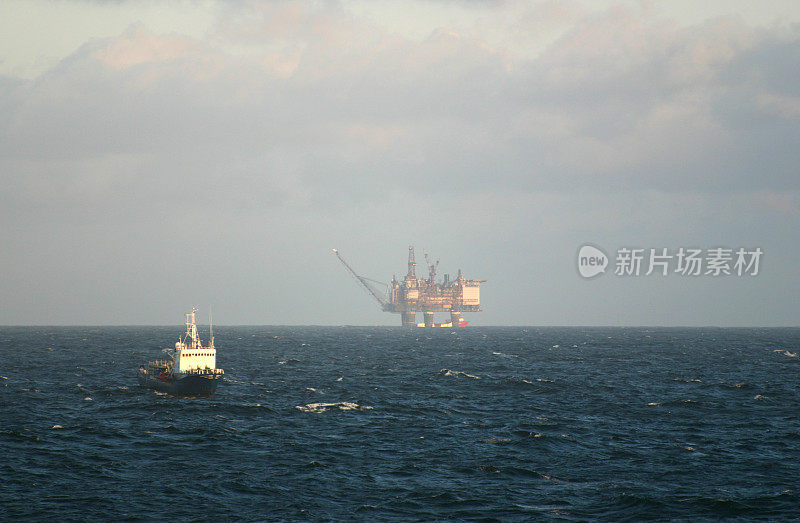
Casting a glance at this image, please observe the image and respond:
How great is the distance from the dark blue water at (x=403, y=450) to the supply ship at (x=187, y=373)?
5.80 ft

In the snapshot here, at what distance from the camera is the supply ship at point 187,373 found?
80.2m

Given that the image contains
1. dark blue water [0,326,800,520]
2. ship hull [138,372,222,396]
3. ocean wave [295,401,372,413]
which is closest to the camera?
dark blue water [0,326,800,520]

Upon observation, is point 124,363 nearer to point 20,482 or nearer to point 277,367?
point 277,367

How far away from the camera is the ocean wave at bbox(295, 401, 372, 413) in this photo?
73.4m

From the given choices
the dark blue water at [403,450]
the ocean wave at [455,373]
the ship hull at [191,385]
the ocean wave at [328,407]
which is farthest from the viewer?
the ocean wave at [455,373]

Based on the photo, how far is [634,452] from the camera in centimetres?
5247

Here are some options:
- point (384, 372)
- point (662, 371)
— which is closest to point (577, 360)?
point (662, 371)

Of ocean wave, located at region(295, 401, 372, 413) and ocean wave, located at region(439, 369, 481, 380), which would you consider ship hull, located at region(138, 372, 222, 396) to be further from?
ocean wave, located at region(439, 369, 481, 380)

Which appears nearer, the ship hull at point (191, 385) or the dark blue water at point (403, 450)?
the dark blue water at point (403, 450)

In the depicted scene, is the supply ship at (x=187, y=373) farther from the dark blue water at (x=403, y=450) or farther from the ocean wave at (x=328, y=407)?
the ocean wave at (x=328, y=407)

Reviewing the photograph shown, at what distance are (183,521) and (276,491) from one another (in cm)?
705

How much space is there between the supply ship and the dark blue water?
1.77 metres

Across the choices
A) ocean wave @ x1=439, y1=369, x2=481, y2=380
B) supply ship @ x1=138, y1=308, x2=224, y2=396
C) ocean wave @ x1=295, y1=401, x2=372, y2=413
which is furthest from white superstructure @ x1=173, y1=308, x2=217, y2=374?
ocean wave @ x1=439, y1=369, x2=481, y2=380

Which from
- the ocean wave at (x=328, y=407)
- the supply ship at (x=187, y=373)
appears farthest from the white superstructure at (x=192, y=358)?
the ocean wave at (x=328, y=407)
